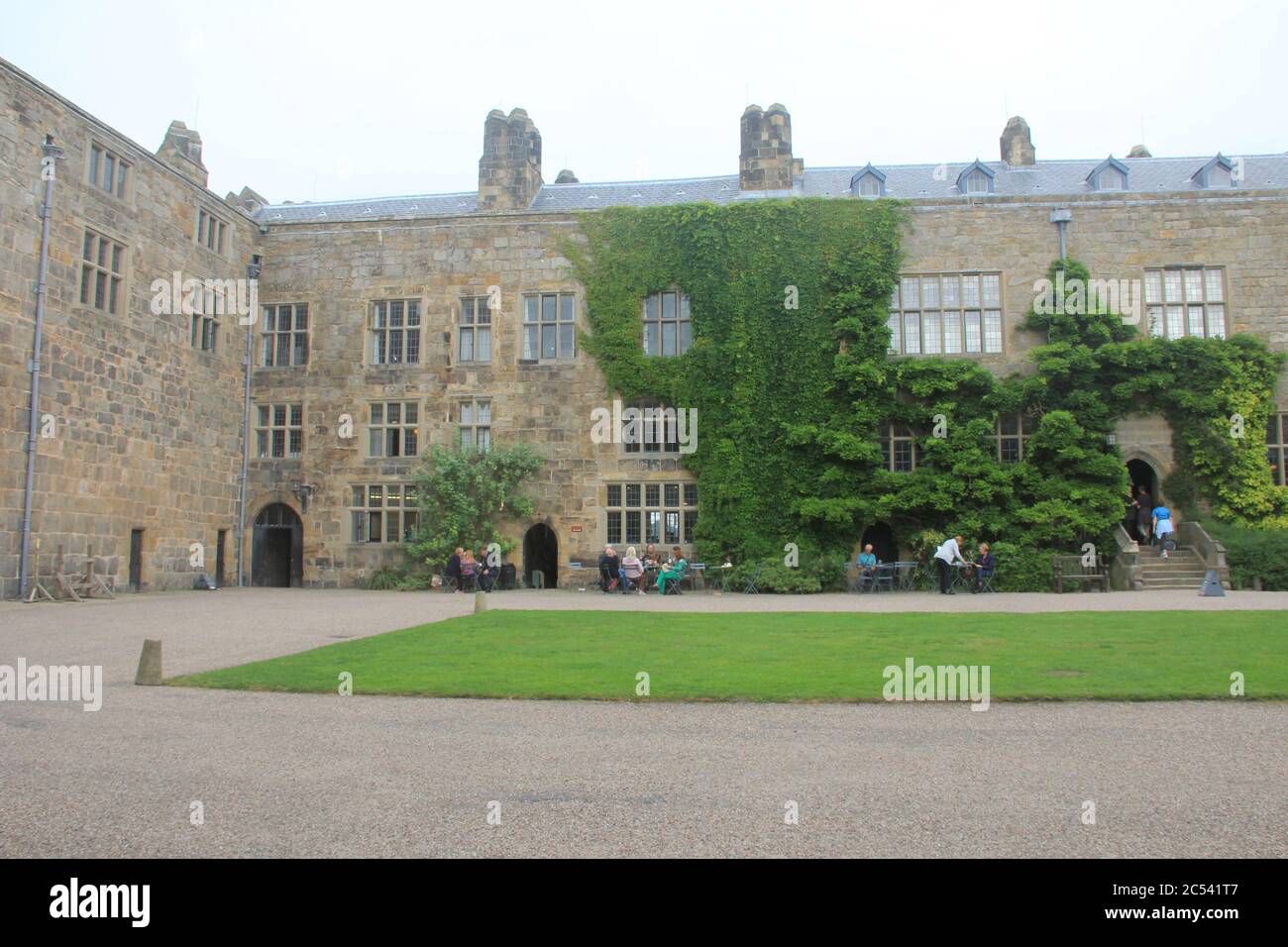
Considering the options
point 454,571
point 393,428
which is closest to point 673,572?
point 454,571

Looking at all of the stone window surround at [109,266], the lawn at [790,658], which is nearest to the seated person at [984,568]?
the lawn at [790,658]

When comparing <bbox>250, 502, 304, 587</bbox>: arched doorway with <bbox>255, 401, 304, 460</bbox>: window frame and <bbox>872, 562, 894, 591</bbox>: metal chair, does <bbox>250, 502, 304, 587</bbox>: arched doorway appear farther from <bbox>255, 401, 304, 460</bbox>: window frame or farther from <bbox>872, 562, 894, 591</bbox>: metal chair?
<bbox>872, 562, 894, 591</bbox>: metal chair

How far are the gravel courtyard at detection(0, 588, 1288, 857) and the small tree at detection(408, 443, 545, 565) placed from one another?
17453 millimetres

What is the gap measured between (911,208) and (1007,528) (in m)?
9.60

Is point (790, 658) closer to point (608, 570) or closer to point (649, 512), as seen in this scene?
point (608, 570)

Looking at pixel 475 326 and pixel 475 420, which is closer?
pixel 475 420

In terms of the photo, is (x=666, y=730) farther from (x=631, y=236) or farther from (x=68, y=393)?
(x=631, y=236)

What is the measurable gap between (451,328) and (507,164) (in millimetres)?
6524

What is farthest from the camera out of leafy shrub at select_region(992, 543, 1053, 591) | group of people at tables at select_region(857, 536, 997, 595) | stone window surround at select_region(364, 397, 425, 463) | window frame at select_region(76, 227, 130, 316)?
stone window surround at select_region(364, 397, 425, 463)

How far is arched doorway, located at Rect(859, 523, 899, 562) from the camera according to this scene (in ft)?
95.0

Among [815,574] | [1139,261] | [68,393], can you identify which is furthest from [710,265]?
[68,393]

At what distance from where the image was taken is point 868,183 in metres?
32.4

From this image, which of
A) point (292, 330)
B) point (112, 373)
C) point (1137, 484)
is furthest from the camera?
point (292, 330)

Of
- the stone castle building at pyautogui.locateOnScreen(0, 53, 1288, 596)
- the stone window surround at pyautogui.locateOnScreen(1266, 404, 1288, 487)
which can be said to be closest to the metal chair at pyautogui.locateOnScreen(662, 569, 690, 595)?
the stone castle building at pyautogui.locateOnScreen(0, 53, 1288, 596)
